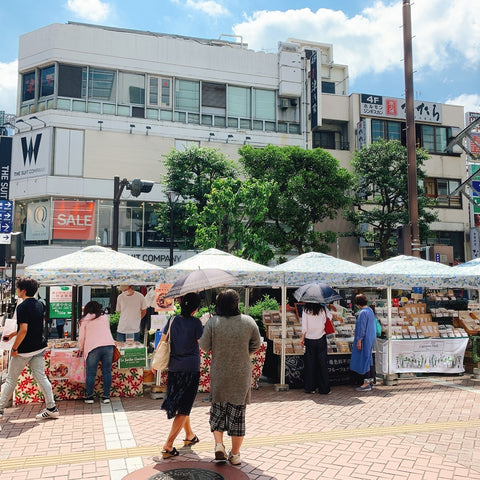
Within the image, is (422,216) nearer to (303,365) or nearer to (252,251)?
(252,251)

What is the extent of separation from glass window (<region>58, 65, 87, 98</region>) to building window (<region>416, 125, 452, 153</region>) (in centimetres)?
2148

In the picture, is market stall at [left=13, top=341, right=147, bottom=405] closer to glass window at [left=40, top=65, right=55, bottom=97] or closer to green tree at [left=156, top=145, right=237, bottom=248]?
green tree at [left=156, top=145, right=237, bottom=248]

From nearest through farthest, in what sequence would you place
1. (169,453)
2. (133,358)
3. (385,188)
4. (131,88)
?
(169,453) < (133,358) < (385,188) < (131,88)

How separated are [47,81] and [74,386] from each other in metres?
21.5

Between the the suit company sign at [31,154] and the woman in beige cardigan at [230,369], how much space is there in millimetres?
21887

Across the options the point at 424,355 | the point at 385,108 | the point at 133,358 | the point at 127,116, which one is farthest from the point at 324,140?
the point at 133,358

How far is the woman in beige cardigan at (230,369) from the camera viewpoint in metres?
4.84

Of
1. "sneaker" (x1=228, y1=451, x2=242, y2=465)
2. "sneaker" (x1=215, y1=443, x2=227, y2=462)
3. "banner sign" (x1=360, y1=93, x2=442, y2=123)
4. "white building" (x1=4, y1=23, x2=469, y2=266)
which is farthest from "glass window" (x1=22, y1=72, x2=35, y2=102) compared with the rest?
"sneaker" (x1=228, y1=451, x2=242, y2=465)

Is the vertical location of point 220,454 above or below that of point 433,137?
below

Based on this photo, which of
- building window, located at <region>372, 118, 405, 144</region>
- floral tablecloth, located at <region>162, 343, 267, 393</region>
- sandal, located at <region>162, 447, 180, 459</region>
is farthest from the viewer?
building window, located at <region>372, 118, 405, 144</region>

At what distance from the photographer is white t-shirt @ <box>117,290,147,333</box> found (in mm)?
10336

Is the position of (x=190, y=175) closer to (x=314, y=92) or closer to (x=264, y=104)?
(x=264, y=104)

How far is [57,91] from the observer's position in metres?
24.5

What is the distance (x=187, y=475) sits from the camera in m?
4.61
